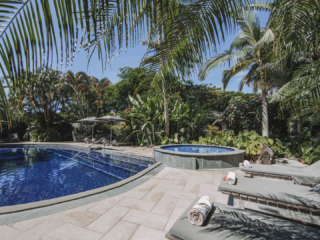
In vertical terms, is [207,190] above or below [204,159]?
below

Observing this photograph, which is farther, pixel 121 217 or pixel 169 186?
pixel 169 186

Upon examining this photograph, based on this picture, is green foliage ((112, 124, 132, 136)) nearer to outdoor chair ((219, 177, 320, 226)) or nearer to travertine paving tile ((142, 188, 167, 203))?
travertine paving tile ((142, 188, 167, 203))

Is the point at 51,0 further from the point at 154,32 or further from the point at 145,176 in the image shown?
the point at 145,176

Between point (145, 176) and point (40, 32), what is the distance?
4.68 m

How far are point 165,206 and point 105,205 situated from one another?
3.68 feet

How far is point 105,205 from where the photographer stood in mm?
Answer: 3188

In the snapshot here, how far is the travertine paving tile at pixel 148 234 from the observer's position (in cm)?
228

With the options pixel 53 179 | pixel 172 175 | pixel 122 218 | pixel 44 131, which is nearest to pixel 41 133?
pixel 44 131

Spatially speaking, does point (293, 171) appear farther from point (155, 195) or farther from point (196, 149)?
point (196, 149)

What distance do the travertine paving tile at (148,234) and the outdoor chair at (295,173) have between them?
318 cm

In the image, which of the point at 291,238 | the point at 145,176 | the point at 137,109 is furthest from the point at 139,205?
the point at 137,109

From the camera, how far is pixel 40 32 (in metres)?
0.92

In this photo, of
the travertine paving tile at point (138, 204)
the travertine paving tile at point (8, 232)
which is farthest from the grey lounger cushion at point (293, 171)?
the travertine paving tile at point (8, 232)

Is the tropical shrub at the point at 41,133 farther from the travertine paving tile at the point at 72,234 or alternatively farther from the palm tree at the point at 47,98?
the travertine paving tile at the point at 72,234
